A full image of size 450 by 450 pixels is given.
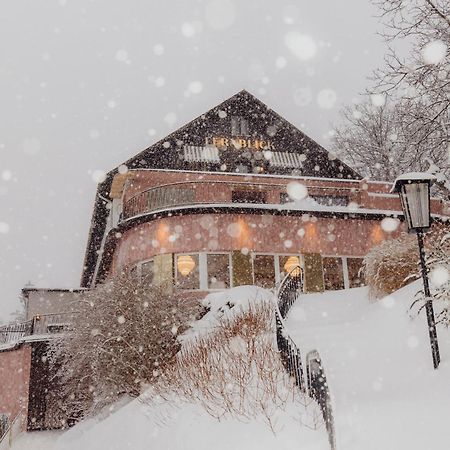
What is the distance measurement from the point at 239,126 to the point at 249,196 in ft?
14.9

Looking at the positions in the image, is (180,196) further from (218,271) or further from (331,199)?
(331,199)

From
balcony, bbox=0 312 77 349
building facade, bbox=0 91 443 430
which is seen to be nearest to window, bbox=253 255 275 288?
building facade, bbox=0 91 443 430

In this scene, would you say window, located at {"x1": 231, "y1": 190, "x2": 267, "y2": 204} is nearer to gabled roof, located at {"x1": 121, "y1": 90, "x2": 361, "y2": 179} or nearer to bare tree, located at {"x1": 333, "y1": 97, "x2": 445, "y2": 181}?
gabled roof, located at {"x1": 121, "y1": 90, "x2": 361, "y2": 179}

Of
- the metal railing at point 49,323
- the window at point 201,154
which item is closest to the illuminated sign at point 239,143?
the window at point 201,154

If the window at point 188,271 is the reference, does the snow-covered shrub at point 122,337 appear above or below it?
below

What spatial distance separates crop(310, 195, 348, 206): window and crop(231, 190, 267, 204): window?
8.12 feet

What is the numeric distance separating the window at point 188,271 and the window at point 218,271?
48 cm

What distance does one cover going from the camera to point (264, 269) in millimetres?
21656

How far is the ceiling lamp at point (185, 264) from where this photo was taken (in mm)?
20812

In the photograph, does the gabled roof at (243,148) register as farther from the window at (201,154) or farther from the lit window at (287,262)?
the lit window at (287,262)

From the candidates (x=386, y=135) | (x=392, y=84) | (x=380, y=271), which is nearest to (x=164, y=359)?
(x=380, y=271)

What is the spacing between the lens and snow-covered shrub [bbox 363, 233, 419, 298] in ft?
45.5

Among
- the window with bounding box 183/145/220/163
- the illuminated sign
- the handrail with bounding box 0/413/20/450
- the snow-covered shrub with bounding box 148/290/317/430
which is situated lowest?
the handrail with bounding box 0/413/20/450

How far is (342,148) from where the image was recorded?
3700 centimetres
